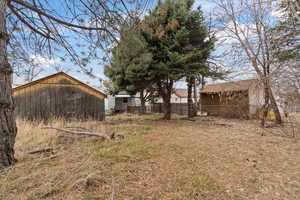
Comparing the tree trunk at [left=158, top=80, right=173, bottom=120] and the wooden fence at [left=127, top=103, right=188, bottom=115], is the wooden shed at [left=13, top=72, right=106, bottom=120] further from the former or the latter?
the wooden fence at [left=127, top=103, right=188, bottom=115]

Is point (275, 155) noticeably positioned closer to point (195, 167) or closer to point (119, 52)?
point (195, 167)

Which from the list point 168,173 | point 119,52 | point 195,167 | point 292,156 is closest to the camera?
point 168,173

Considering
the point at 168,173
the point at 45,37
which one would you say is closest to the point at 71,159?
the point at 168,173

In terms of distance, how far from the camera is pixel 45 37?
150 inches

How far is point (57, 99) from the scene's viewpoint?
28.8ft

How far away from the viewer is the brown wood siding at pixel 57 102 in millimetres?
8289

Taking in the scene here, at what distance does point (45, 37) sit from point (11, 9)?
0.76 metres

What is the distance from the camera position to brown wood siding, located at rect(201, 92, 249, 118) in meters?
10.6

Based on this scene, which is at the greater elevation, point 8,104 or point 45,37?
point 45,37

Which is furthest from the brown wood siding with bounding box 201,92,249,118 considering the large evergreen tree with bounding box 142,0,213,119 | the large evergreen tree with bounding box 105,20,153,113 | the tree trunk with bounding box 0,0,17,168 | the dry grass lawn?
the tree trunk with bounding box 0,0,17,168

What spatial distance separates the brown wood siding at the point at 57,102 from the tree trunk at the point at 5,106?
256 inches

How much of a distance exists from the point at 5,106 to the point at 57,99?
266 inches

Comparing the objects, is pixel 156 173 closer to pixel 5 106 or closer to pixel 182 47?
pixel 5 106

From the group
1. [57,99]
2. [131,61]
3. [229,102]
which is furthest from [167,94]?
[57,99]
